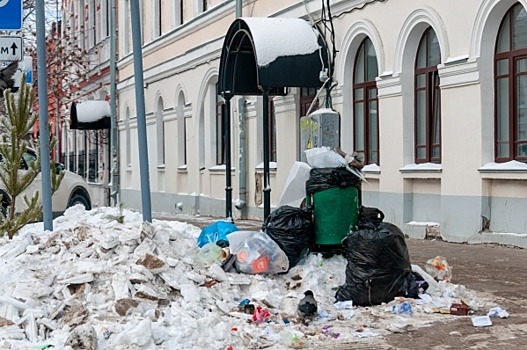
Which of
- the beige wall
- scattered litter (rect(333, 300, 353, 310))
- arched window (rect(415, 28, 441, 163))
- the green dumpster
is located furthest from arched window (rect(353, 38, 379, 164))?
scattered litter (rect(333, 300, 353, 310))

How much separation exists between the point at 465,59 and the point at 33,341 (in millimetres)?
7928

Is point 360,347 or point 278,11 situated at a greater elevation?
point 278,11

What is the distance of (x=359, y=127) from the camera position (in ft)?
51.4

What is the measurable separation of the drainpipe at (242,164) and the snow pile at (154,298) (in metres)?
11.5

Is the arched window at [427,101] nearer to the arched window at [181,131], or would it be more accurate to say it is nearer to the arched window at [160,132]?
the arched window at [181,131]

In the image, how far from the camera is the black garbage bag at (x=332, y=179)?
28.6 ft

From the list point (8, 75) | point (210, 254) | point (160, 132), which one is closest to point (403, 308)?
point (210, 254)

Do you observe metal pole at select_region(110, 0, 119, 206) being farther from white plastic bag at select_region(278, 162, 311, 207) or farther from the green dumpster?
the green dumpster

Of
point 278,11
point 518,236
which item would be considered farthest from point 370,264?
point 278,11

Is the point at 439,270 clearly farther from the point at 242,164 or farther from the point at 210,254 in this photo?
the point at 242,164

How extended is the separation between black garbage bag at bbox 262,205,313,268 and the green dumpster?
4.0 inches

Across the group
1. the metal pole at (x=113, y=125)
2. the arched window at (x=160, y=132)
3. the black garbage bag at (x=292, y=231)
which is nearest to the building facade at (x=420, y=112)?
the black garbage bag at (x=292, y=231)

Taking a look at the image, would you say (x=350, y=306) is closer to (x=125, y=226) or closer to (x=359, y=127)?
(x=125, y=226)

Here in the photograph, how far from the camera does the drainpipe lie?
65.9 feet
